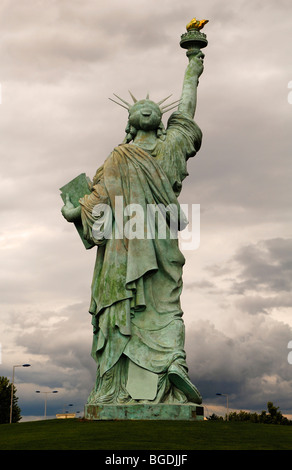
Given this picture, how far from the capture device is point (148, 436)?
12969mm

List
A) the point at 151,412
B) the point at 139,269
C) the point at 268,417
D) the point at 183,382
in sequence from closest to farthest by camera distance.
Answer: the point at 151,412
the point at 183,382
the point at 139,269
the point at 268,417

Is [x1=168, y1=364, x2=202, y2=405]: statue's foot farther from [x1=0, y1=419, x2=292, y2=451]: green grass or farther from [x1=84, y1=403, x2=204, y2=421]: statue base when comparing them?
[x1=0, y1=419, x2=292, y2=451]: green grass

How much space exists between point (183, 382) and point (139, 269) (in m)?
2.60

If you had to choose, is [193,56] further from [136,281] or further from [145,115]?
[136,281]

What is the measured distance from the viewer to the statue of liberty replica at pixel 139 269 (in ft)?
53.2

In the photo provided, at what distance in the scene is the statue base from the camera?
15.8 m

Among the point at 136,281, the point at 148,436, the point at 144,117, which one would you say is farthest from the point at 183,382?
the point at 144,117

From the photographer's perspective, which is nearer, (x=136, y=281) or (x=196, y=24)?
(x=136, y=281)

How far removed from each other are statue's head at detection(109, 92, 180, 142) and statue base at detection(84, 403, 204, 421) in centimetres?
639

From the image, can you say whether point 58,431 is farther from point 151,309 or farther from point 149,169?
point 149,169

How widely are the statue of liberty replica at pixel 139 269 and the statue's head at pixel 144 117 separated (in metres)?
0.02
